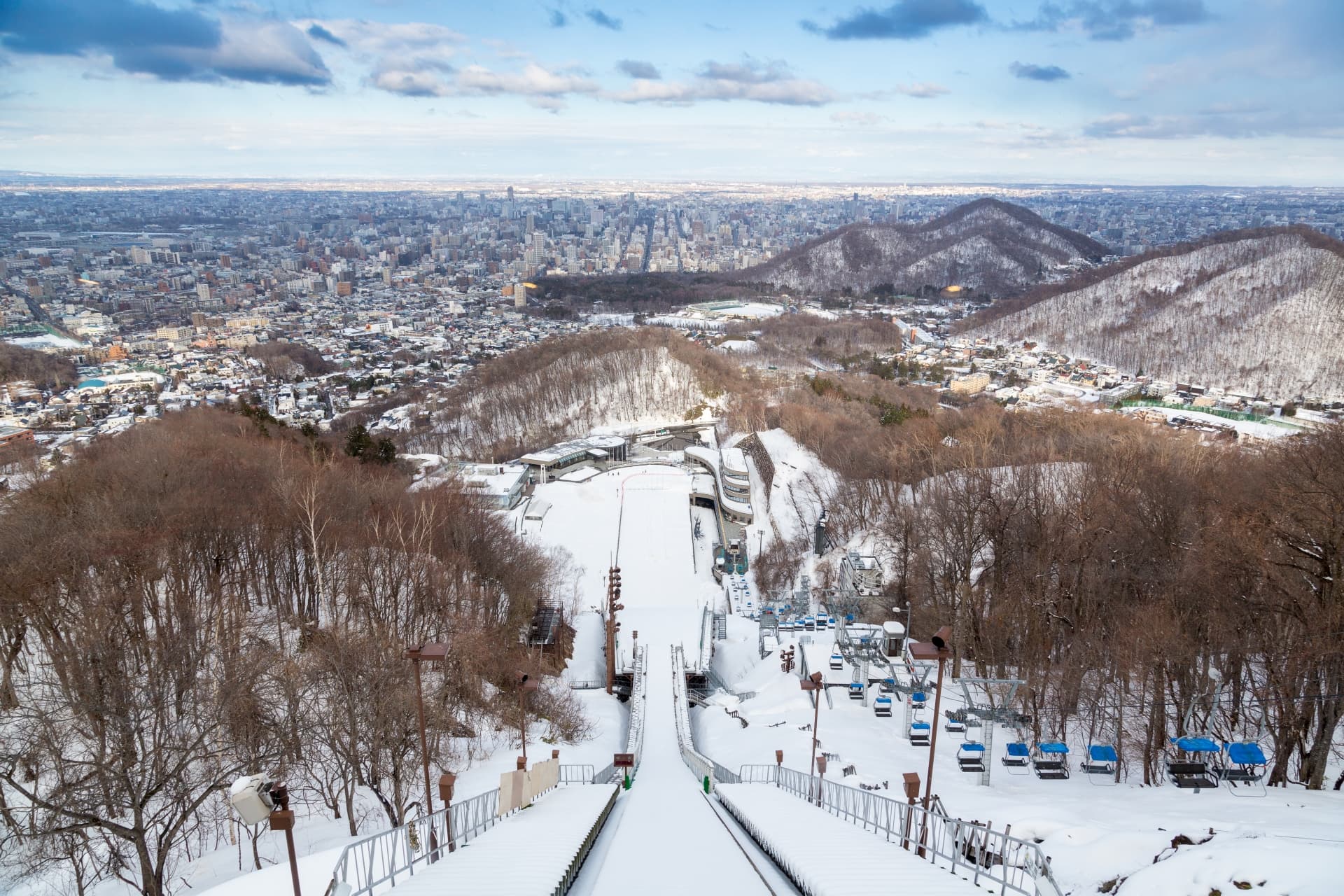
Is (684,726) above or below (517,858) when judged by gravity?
below

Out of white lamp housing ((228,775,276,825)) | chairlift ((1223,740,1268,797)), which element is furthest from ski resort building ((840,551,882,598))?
white lamp housing ((228,775,276,825))

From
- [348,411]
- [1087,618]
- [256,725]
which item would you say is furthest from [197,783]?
[348,411]

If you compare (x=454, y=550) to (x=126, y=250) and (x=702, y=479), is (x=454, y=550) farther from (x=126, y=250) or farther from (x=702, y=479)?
(x=126, y=250)

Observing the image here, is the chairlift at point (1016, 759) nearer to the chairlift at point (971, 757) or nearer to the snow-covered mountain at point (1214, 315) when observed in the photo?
the chairlift at point (971, 757)

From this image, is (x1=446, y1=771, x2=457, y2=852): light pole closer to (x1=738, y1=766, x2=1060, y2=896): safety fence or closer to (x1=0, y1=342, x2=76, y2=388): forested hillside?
(x1=738, y1=766, x2=1060, y2=896): safety fence

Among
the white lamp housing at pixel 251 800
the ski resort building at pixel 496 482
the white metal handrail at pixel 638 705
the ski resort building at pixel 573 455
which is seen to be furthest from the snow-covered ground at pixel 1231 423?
the white lamp housing at pixel 251 800

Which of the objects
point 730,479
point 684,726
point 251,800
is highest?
point 251,800

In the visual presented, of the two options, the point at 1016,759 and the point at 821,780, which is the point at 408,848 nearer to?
the point at 821,780

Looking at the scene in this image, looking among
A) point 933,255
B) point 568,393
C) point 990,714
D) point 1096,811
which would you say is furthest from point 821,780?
point 933,255
